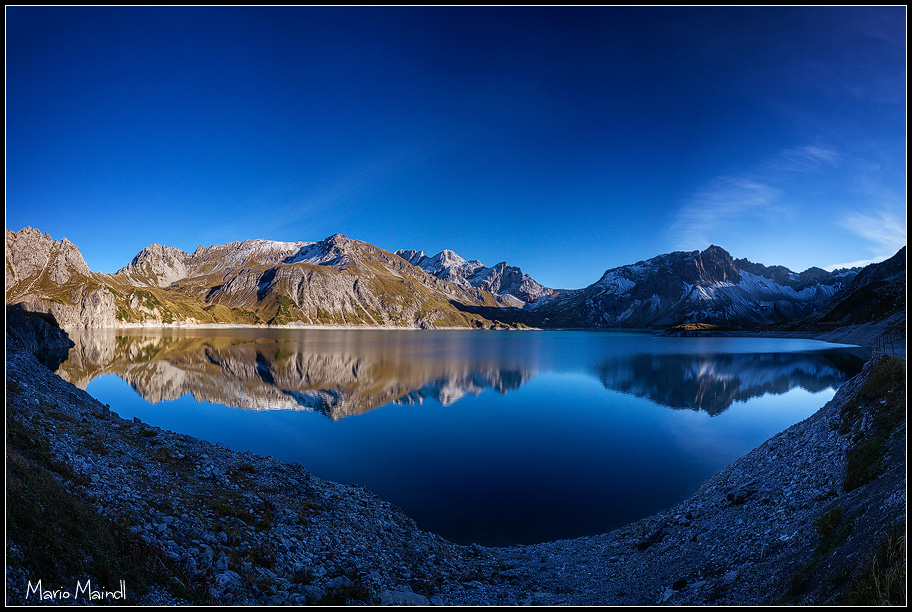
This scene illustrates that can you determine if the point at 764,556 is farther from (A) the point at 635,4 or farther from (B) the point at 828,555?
(A) the point at 635,4

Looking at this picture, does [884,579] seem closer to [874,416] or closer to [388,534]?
[874,416]

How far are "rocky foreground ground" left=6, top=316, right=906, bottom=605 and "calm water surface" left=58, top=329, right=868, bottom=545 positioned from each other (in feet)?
16.9

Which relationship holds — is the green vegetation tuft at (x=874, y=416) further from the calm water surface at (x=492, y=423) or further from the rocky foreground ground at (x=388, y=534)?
the calm water surface at (x=492, y=423)

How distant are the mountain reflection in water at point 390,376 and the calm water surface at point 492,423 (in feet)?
1.88

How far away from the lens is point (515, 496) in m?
27.5

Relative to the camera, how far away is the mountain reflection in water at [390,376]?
58.0 metres

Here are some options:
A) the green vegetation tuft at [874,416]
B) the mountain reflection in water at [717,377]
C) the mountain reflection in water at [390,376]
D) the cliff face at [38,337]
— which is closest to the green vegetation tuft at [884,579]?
the green vegetation tuft at [874,416]

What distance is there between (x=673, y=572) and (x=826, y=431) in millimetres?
12882

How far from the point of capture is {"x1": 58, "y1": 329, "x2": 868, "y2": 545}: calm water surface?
88.7 feet

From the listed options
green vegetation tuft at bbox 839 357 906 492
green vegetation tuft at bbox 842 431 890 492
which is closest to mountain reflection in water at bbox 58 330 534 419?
green vegetation tuft at bbox 839 357 906 492

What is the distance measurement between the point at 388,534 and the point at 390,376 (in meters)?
60.3

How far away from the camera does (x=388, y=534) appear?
63.5 feet

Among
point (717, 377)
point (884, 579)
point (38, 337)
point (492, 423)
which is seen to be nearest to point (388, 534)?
point (884, 579)

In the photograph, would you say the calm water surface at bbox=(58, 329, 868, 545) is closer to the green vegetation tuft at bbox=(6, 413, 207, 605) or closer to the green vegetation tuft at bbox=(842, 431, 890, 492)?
the green vegetation tuft at bbox=(842, 431, 890, 492)
